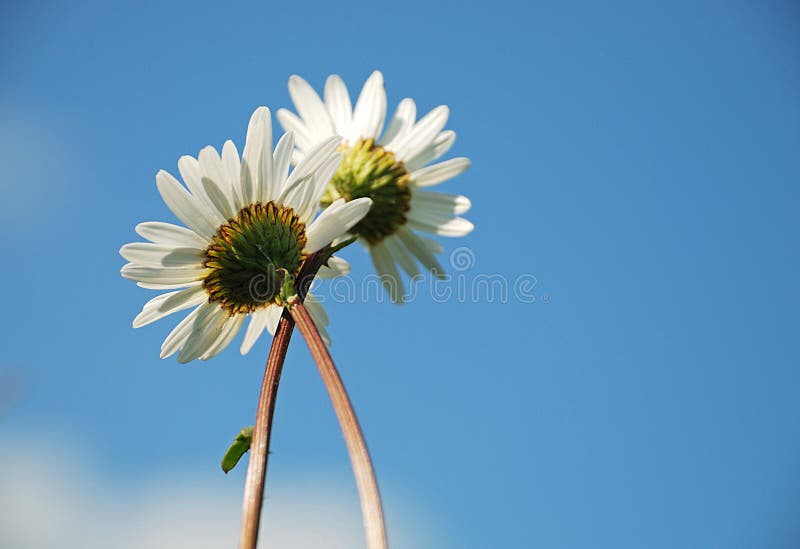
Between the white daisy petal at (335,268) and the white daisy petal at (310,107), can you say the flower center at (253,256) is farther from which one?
the white daisy petal at (310,107)

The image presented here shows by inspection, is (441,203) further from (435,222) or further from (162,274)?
(162,274)

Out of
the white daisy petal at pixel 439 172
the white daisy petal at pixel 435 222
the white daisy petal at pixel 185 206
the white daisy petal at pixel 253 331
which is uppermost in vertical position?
the white daisy petal at pixel 439 172

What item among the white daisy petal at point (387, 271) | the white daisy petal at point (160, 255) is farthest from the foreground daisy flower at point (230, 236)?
the white daisy petal at point (387, 271)

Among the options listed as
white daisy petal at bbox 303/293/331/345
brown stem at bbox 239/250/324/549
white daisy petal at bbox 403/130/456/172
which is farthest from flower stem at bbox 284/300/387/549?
white daisy petal at bbox 403/130/456/172

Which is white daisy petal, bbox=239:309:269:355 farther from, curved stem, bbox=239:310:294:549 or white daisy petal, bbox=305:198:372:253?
curved stem, bbox=239:310:294:549

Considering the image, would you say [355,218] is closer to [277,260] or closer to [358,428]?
[277,260]

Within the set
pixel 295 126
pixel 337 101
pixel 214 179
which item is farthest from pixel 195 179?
pixel 337 101
